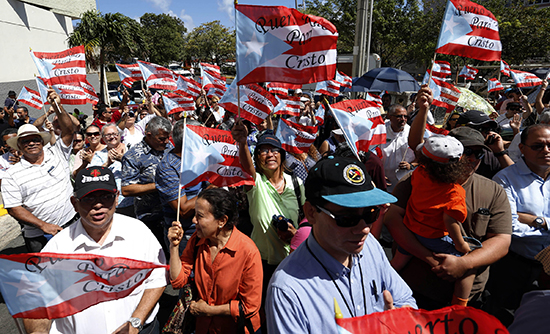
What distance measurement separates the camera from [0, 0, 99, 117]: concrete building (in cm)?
1505

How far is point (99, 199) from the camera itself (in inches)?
90.8

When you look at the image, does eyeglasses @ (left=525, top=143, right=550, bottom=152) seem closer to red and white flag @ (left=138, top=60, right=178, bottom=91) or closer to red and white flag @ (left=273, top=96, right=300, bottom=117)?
red and white flag @ (left=273, top=96, right=300, bottom=117)

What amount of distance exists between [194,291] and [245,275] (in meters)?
0.46

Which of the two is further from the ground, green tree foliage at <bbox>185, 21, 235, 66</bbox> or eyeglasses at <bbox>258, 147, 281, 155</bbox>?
green tree foliage at <bbox>185, 21, 235, 66</bbox>

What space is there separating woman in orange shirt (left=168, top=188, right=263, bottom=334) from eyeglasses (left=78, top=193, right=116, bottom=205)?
50 centimetres

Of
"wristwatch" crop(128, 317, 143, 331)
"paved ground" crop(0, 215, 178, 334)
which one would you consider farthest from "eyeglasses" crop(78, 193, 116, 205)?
"paved ground" crop(0, 215, 178, 334)

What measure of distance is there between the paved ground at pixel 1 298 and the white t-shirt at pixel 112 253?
1754 mm

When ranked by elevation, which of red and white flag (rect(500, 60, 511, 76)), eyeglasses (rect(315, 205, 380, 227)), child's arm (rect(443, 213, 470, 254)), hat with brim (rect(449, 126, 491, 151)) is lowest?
child's arm (rect(443, 213, 470, 254))

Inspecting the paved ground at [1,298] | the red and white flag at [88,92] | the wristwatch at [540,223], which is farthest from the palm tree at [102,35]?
the wristwatch at [540,223]

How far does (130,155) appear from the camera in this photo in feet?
13.4

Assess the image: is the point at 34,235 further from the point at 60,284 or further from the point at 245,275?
the point at 245,275

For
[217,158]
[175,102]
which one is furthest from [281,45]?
[175,102]

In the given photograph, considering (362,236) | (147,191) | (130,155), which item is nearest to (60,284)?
(362,236)

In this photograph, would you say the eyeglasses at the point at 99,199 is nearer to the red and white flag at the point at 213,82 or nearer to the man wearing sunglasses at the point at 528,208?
the man wearing sunglasses at the point at 528,208
